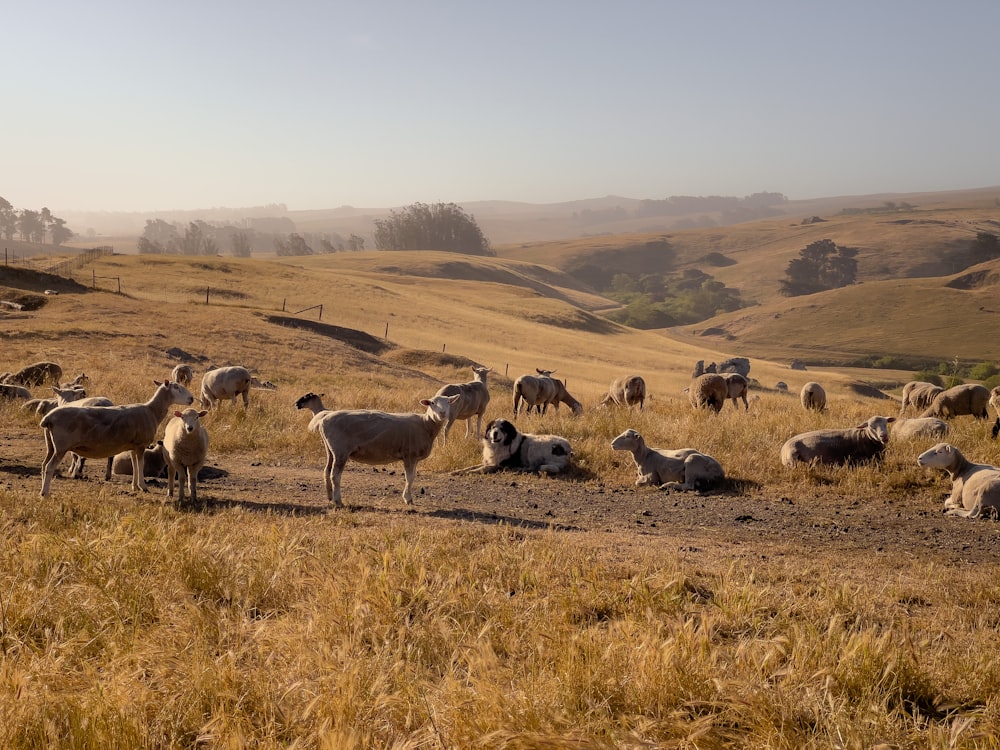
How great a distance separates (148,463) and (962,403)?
17.1 meters

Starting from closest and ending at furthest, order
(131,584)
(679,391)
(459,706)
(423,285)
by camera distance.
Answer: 1. (459,706)
2. (131,584)
3. (679,391)
4. (423,285)

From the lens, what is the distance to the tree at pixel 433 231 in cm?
18025

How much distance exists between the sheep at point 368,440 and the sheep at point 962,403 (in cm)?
1266

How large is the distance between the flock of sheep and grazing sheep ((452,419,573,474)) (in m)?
0.02

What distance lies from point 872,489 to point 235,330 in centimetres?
3020

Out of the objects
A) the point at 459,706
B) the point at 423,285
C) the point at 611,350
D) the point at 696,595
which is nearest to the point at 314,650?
the point at 459,706

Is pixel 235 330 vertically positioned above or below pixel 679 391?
above

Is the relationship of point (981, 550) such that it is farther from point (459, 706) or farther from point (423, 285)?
point (423, 285)

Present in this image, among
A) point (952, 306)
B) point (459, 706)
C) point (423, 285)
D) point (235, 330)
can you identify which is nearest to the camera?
point (459, 706)

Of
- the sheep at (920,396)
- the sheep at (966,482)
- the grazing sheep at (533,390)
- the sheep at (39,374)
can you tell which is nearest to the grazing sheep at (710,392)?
the grazing sheep at (533,390)

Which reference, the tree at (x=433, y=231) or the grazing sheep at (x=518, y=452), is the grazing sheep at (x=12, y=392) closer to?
the grazing sheep at (x=518, y=452)

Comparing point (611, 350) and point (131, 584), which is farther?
point (611, 350)

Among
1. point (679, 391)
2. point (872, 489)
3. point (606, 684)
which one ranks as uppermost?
point (606, 684)

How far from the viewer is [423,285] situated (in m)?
91.2
